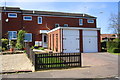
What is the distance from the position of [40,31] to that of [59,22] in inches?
180

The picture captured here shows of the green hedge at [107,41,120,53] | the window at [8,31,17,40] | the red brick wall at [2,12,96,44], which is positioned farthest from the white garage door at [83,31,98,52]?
the window at [8,31,17,40]

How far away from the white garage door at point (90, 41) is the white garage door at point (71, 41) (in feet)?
3.56

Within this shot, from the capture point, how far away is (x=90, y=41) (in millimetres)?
18250

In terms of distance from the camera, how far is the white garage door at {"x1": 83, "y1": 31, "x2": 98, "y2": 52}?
17969 millimetres

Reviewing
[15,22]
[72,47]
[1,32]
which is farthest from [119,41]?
[1,32]

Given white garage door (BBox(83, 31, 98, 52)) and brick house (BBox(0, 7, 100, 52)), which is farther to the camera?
brick house (BBox(0, 7, 100, 52))

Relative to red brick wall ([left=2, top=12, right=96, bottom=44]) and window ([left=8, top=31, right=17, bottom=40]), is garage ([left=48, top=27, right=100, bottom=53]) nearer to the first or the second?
red brick wall ([left=2, top=12, right=96, bottom=44])

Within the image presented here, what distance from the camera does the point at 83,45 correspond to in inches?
702

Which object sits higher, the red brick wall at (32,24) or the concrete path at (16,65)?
the red brick wall at (32,24)

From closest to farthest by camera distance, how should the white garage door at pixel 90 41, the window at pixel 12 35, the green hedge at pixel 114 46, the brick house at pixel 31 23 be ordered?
1. the green hedge at pixel 114 46
2. the white garage door at pixel 90 41
3. the window at pixel 12 35
4. the brick house at pixel 31 23

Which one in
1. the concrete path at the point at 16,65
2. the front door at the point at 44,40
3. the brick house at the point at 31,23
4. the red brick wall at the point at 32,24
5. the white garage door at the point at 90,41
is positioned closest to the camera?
the concrete path at the point at 16,65

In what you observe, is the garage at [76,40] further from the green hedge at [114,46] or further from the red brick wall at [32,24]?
the red brick wall at [32,24]

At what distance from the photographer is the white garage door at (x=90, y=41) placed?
1797 cm

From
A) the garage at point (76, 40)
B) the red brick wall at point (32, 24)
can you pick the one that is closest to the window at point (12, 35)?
the red brick wall at point (32, 24)
